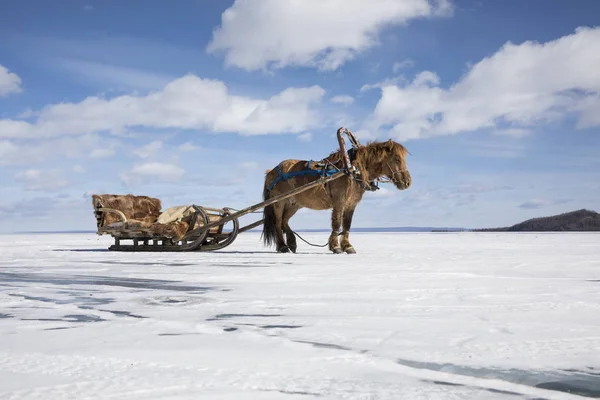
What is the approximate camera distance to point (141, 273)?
678cm

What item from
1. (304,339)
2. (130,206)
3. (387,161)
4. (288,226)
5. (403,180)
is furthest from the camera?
(130,206)

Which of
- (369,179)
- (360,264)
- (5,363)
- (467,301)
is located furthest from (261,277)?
(369,179)

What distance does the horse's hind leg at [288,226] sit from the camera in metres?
11.5

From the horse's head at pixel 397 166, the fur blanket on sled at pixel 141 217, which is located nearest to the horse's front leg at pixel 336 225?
the horse's head at pixel 397 166

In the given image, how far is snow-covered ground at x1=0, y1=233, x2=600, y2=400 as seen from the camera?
2.11m

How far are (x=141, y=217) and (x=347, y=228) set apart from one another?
4877 mm

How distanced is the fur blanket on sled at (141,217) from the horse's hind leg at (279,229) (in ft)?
5.86

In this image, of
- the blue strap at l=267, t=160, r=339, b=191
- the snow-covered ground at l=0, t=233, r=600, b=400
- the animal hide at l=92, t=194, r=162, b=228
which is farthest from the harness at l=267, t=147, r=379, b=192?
the snow-covered ground at l=0, t=233, r=600, b=400

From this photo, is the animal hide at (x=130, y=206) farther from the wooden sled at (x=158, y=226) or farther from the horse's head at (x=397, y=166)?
the horse's head at (x=397, y=166)

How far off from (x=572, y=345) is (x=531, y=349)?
0.81ft

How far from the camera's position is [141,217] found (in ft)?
41.7

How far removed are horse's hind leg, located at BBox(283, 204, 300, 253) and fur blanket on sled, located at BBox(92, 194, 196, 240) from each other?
75.5 inches

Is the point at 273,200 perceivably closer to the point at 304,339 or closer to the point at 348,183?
the point at 348,183

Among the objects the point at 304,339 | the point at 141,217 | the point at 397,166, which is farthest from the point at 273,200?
the point at 304,339
